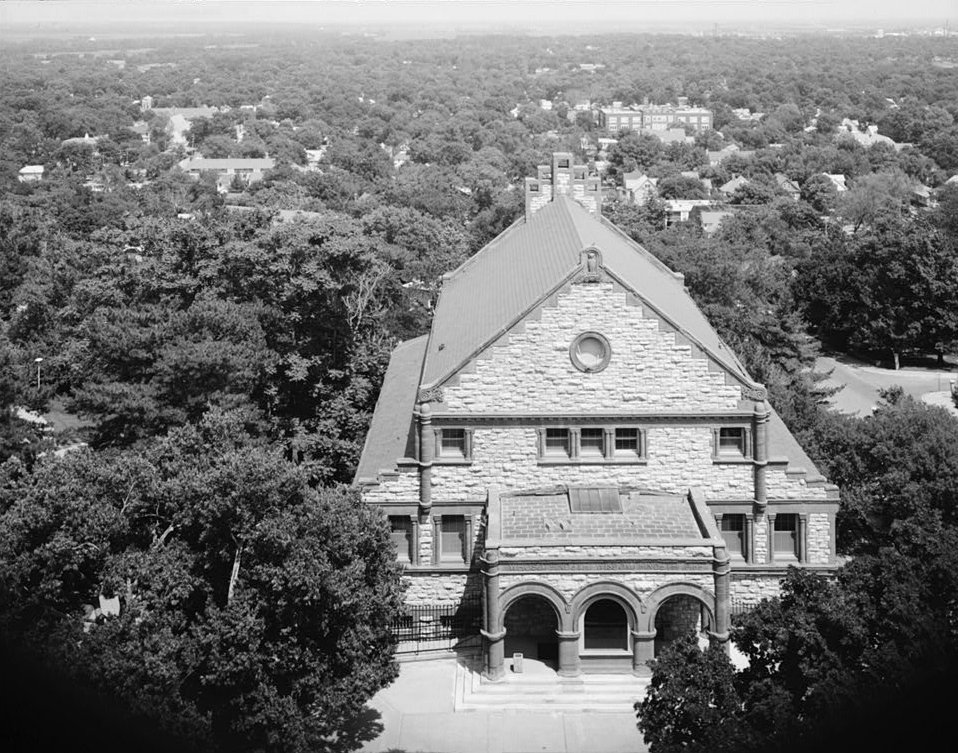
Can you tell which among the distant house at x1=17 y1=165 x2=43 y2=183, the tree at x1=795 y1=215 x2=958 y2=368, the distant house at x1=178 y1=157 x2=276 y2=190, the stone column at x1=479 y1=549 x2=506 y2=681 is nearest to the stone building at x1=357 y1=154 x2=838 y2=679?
the stone column at x1=479 y1=549 x2=506 y2=681

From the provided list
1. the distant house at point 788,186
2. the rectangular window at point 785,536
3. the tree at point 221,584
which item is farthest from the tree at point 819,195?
the tree at point 221,584

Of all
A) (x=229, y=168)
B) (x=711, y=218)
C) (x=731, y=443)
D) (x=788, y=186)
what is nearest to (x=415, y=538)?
(x=731, y=443)

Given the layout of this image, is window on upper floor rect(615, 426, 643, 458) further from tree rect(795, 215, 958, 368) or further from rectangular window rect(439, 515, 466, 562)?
tree rect(795, 215, 958, 368)

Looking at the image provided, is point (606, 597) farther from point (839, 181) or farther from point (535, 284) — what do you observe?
point (839, 181)

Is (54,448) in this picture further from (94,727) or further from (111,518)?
(94,727)

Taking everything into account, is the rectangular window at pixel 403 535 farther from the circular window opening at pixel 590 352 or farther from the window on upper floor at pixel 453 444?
the circular window opening at pixel 590 352

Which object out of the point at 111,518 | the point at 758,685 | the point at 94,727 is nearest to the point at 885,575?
Result: the point at 758,685
